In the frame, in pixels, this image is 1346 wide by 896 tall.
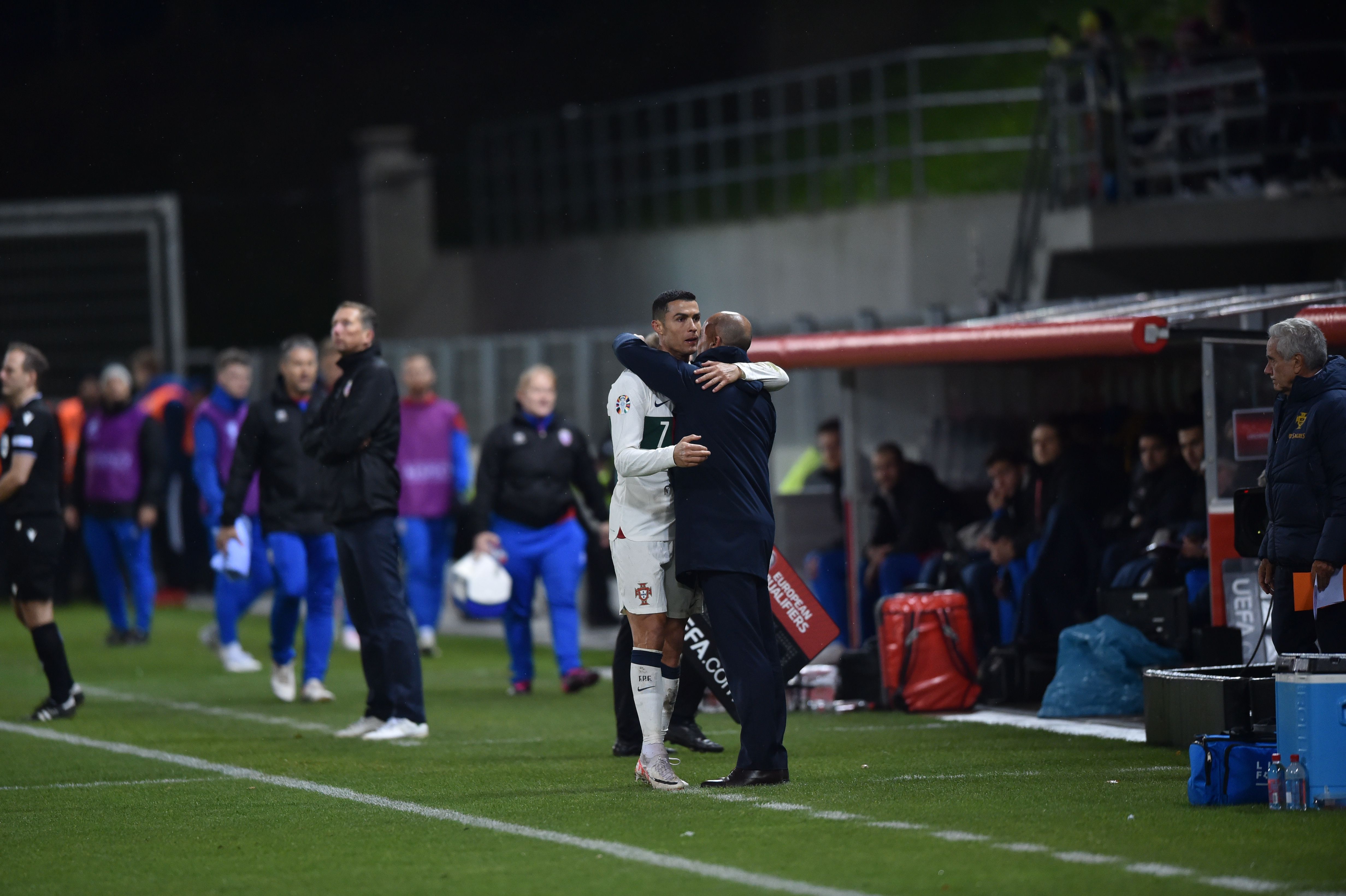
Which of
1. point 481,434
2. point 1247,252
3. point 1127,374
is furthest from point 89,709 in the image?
point 1247,252

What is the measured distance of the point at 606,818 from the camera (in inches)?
303

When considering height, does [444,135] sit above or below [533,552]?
above

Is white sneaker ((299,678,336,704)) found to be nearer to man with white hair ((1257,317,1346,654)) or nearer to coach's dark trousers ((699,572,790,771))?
coach's dark trousers ((699,572,790,771))

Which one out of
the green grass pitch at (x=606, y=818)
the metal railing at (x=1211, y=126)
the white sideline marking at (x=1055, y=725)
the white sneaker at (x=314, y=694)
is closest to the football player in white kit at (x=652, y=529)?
the green grass pitch at (x=606, y=818)

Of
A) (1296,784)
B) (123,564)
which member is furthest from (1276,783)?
(123,564)

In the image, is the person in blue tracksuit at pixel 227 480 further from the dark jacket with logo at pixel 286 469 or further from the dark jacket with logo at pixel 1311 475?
the dark jacket with logo at pixel 1311 475

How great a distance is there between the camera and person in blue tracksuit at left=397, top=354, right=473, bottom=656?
1568 centimetres

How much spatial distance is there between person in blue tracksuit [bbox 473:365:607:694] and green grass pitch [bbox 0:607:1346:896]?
3.77 feet

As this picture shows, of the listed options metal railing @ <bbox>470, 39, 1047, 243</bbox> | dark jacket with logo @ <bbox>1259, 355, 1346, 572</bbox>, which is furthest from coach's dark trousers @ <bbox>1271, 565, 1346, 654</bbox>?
metal railing @ <bbox>470, 39, 1047, 243</bbox>

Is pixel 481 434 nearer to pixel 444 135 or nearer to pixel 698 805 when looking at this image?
pixel 444 135

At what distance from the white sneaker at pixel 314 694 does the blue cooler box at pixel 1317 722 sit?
6.69 meters

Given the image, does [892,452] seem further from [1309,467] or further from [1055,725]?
[1309,467]

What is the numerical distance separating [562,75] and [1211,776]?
24386 millimetres

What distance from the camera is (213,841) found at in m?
7.41
